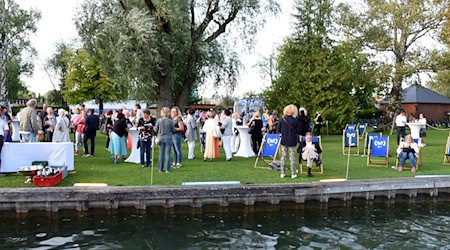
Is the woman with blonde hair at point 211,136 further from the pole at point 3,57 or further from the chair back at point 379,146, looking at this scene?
the pole at point 3,57

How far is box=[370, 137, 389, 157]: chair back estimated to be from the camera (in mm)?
12953

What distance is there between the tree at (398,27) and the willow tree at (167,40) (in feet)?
28.7

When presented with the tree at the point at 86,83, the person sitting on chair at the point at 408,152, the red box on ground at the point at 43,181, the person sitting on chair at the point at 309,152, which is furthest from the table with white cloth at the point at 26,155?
the tree at the point at 86,83

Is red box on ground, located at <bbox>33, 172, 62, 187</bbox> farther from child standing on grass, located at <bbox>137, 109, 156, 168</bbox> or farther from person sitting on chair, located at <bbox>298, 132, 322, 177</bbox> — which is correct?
person sitting on chair, located at <bbox>298, 132, 322, 177</bbox>

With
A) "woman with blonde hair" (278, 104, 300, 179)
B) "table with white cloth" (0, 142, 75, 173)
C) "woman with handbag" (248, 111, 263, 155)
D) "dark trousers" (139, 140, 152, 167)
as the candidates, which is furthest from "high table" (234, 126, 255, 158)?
"table with white cloth" (0, 142, 75, 173)

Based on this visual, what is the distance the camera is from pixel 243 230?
26.8 ft

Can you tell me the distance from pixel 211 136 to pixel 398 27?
833 inches

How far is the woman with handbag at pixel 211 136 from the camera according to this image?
1330 cm

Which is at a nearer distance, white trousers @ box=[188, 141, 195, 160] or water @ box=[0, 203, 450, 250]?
water @ box=[0, 203, 450, 250]

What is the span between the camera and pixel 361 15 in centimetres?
2973

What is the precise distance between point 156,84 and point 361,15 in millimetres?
16613

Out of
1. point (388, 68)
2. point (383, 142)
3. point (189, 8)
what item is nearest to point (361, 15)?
point (388, 68)

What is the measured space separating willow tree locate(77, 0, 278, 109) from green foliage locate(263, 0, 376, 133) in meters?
5.10

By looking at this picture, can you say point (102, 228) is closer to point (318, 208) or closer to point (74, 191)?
point (74, 191)
